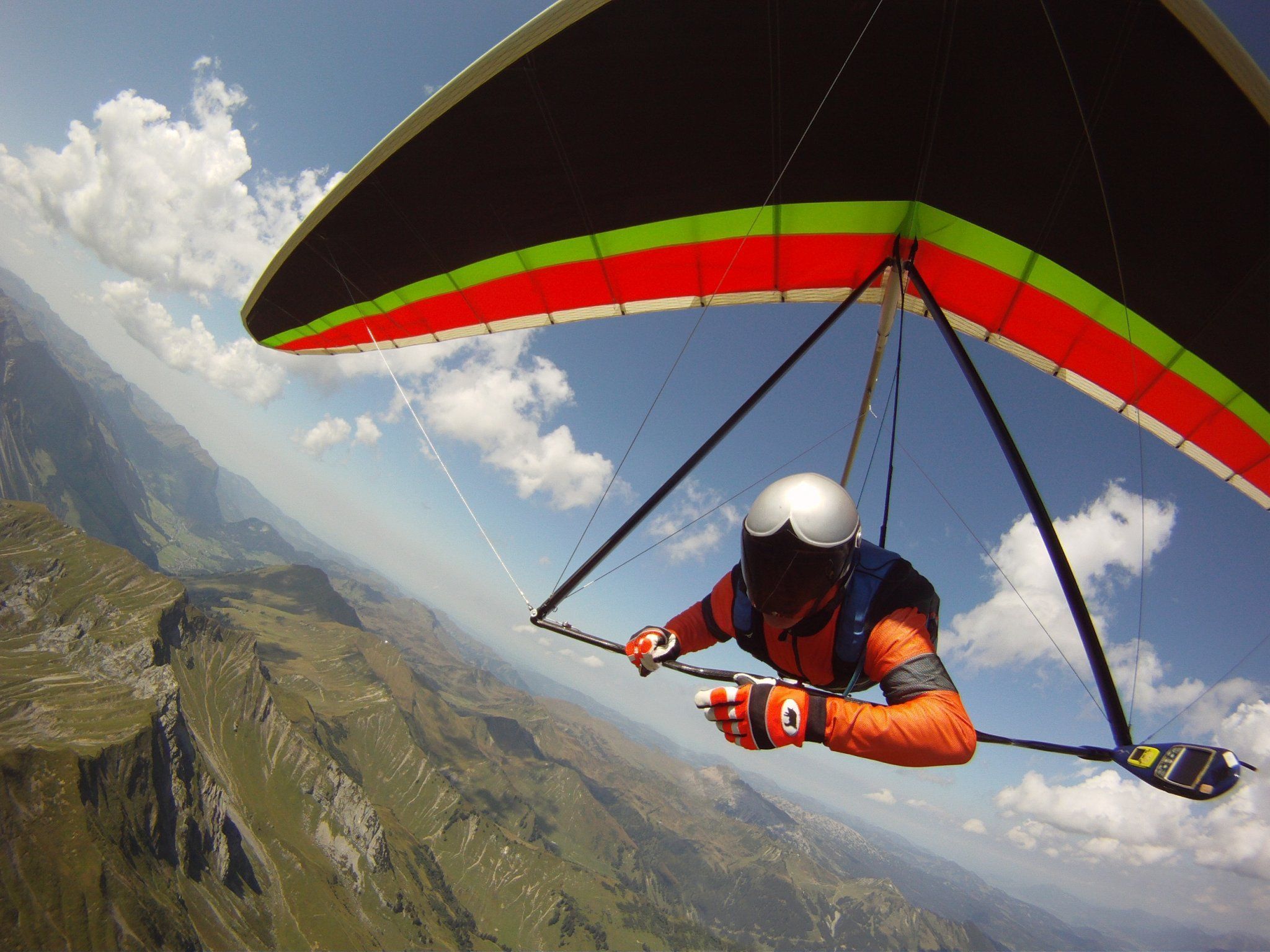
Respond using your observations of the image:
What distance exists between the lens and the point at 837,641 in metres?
3.47

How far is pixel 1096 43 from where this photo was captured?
11.9ft

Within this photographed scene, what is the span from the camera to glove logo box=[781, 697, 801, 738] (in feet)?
8.51

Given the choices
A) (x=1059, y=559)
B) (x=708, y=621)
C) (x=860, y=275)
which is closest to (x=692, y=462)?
(x=708, y=621)

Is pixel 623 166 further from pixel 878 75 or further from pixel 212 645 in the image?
pixel 212 645

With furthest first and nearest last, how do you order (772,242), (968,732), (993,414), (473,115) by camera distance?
(772,242) < (473,115) < (993,414) < (968,732)

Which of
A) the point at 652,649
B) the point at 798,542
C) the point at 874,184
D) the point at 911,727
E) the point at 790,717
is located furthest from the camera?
the point at 874,184

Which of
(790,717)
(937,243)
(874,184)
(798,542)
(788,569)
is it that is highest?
(937,243)

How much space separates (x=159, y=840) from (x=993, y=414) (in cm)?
18451

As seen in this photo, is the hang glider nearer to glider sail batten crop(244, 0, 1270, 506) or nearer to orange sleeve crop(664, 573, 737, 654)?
glider sail batten crop(244, 0, 1270, 506)

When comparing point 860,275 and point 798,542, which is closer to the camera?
point 798,542

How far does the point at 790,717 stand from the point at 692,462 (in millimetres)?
2932

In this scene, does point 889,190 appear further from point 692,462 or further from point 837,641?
point 837,641

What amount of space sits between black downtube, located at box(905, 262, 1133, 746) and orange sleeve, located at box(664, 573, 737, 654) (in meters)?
2.27

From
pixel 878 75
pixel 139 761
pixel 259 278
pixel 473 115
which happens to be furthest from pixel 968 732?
pixel 139 761
